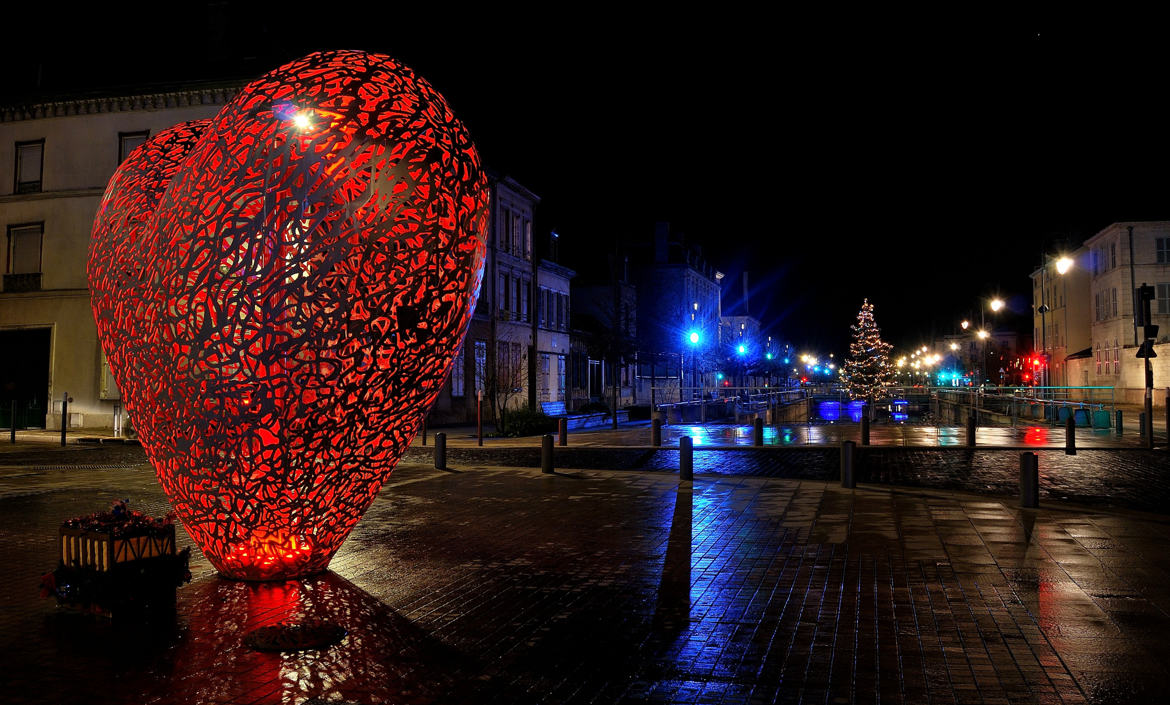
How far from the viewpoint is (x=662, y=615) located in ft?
22.1

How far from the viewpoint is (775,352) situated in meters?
124

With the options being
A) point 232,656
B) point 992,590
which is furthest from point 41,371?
point 992,590

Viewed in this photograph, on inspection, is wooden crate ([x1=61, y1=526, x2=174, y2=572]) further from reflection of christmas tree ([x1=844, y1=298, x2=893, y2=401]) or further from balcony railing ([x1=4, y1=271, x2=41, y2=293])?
reflection of christmas tree ([x1=844, y1=298, x2=893, y2=401])

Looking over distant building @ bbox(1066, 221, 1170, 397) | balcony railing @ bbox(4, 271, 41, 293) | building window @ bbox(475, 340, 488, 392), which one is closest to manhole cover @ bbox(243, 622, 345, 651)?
building window @ bbox(475, 340, 488, 392)

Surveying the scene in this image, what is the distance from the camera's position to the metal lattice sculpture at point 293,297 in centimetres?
679

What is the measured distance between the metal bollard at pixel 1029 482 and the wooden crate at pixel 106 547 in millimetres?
10438

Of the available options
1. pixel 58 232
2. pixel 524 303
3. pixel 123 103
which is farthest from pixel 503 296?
pixel 58 232

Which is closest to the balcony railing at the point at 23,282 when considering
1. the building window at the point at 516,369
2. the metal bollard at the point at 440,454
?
the building window at the point at 516,369

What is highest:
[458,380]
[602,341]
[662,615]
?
[602,341]

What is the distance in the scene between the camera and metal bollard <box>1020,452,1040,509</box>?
1198 cm

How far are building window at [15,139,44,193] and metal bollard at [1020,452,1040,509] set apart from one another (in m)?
34.6

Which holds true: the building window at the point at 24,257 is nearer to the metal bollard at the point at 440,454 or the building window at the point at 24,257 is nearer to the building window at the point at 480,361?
the building window at the point at 480,361

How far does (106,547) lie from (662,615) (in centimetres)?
421

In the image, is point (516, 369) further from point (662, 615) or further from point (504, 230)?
point (662, 615)
